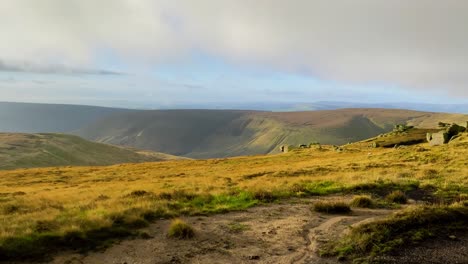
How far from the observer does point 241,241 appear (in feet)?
44.7

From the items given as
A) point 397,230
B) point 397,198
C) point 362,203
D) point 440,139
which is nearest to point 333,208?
point 362,203

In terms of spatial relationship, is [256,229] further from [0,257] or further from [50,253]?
[0,257]

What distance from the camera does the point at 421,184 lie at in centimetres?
2456

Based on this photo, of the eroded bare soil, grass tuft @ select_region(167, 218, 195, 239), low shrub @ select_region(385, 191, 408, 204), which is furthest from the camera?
low shrub @ select_region(385, 191, 408, 204)

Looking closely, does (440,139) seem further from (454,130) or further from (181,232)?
(181,232)

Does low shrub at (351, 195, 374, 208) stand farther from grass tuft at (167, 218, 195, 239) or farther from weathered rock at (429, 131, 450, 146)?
weathered rock at (429, 131, 450, 146)

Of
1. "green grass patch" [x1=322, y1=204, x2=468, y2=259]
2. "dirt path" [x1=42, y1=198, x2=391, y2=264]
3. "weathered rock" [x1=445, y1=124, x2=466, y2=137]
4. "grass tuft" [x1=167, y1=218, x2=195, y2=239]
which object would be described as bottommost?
"dirt path" [x1=42, y1=198, x2=391, y2=264]

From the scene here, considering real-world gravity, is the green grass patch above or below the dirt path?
above

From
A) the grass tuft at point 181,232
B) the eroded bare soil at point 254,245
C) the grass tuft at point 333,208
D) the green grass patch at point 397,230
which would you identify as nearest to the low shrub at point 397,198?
the eroded bare soil at point 254,245

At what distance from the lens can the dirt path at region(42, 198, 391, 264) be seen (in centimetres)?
1192

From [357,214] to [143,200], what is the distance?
11.2 meters

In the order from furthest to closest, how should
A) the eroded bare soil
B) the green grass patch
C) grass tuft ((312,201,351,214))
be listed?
1. grass tuft ((312,201,351,214))
2. the green grass patch
3. the eroded bare soil

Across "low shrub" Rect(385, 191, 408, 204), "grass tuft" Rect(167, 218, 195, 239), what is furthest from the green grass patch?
"grass tuft" Rect(167, 218, 195, 239)

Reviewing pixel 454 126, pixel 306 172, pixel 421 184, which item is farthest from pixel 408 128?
pixel 421 184
